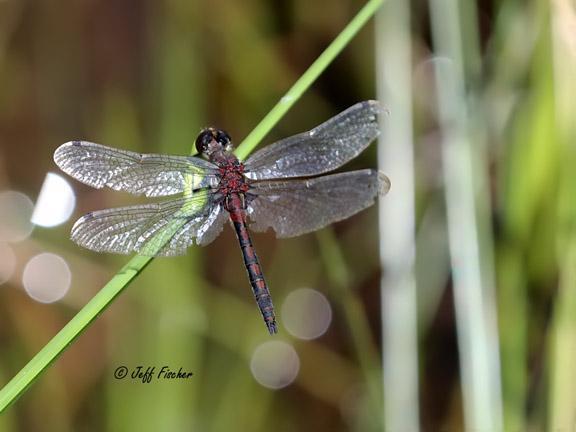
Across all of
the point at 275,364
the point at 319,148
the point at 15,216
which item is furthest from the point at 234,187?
the point at 15,216

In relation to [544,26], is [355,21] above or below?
below

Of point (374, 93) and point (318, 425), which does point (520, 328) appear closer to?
point (318, 425)

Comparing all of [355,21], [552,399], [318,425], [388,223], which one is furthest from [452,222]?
[318,425]

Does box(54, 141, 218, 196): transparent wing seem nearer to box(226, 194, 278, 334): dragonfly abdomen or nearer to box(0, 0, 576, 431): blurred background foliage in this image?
box(226, 194, 278, 334): dragonfly abdomen

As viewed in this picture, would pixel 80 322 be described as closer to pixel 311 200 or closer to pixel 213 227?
pixel 213 227

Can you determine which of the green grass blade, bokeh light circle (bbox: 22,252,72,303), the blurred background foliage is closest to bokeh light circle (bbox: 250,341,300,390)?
the blurred background foliage

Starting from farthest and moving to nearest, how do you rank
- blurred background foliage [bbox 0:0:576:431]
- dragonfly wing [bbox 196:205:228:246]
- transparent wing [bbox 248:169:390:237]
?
1. blurred background foliage [bbox 0:0:576:431]
2. transparent wing [bbox 248:169:390:237]
3. dragonfly wing [bbox 196:205:228:246]
